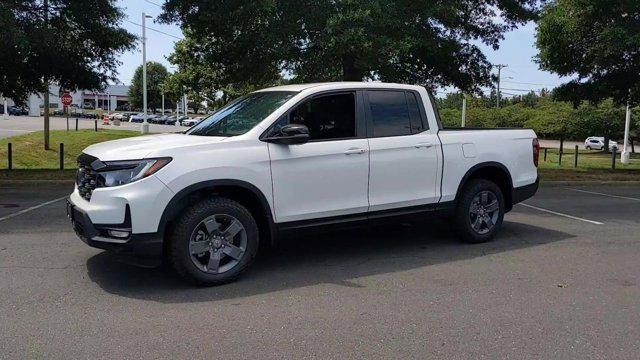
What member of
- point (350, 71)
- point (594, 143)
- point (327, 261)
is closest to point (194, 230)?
point (327, 261)

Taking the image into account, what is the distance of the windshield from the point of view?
5677 millimetres

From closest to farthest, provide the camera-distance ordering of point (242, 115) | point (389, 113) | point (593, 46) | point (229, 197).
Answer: point (229, 197) < point (242, 115) < point (389, 113) < point (593, 46)

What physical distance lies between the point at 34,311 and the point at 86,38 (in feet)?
36.2

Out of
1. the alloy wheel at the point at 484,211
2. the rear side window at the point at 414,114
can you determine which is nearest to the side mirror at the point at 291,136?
the rear side window at the point at 414,114

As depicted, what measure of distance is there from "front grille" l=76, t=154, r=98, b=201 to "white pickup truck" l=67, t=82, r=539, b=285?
0.06 ft

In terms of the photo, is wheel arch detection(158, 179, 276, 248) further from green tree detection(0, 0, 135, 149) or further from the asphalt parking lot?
green tree detection(0, 0, 135, 149)

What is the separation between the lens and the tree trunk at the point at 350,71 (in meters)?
13.4

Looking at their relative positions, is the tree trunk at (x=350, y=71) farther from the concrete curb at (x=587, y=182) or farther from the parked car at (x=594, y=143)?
the parked car at (x=594, y=143)

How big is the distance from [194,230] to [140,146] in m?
0.92

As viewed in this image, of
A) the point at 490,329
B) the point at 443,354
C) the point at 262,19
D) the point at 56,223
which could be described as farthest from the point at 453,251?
the point at 262,19

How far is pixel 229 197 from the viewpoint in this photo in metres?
5.41

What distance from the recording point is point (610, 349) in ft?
13.0

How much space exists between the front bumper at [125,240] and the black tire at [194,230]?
0.51 ft

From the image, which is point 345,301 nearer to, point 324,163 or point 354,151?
point 324,163
